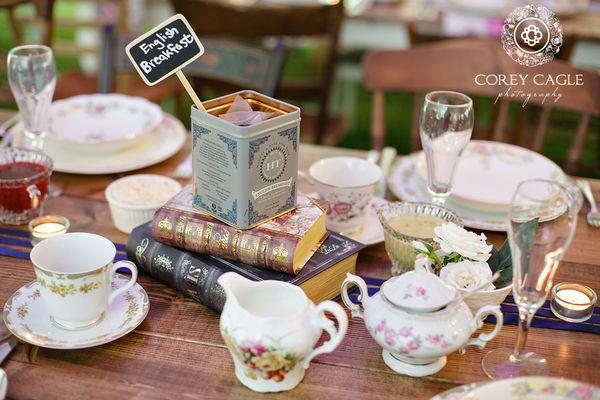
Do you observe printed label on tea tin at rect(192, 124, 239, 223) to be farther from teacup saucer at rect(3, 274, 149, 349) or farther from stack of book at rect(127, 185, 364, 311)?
teacup saucer at rect(3, 274, 149, 349)

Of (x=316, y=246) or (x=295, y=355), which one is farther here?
(x=316, y=246)

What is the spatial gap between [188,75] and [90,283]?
116 cm

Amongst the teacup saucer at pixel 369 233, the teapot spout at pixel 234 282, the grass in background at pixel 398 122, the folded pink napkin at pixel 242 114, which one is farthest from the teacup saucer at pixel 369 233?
the grass in background at pixel 398 122

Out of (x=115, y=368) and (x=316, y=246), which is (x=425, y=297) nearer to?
(x=316, y=246)

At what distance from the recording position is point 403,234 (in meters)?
1.01

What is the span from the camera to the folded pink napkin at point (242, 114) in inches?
38.1

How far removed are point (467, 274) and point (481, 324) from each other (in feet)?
0.24

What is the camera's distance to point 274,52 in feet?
5.75

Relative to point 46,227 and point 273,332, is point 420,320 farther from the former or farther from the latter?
point 46,227

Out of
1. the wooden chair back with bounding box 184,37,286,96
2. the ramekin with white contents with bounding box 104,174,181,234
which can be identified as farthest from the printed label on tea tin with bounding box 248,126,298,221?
the wooden chair back with bounding box 184,37,286,96

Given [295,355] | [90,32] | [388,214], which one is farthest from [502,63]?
[90,32]

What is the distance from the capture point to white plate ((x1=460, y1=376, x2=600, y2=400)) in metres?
0.78

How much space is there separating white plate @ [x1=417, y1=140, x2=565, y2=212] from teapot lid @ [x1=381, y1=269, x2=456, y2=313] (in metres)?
0.43

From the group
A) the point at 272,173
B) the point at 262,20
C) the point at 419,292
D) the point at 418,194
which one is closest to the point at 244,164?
the point at 272,173
